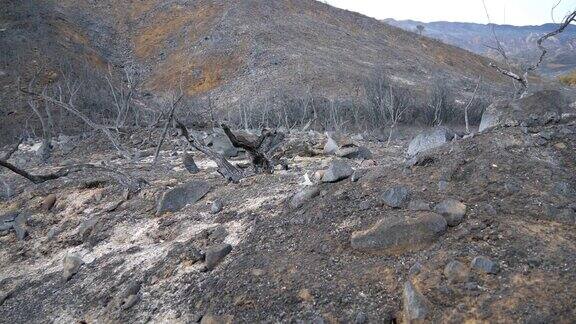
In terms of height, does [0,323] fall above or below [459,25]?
below

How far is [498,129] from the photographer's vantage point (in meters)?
4.02

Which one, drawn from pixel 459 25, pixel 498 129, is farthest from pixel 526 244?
pixel 459 25

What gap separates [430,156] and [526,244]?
1355 mm

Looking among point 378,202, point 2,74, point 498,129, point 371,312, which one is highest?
point 498,129

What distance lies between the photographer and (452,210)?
3070 millimetres

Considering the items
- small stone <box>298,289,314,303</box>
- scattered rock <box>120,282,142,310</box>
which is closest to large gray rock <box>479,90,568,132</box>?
small stone <box>298,289,314,303</box>

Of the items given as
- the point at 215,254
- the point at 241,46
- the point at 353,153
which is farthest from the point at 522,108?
the point at 241,46

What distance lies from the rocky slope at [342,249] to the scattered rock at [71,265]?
13mm

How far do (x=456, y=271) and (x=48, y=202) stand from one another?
5.42 metres

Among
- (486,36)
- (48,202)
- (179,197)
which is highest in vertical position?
(486,36)

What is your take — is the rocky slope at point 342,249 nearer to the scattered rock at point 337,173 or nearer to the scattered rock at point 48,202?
the scattered rock at point 337,173

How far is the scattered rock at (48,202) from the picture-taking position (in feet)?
19.6

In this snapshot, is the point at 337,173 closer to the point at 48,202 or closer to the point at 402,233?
the point at 402,233

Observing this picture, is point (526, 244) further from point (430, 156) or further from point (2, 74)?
point (2, 74)
